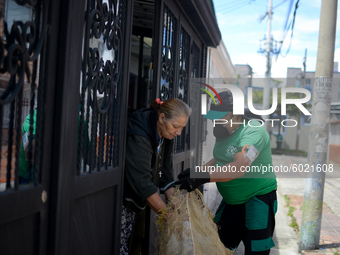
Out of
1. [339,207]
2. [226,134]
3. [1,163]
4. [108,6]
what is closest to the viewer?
[1,163]

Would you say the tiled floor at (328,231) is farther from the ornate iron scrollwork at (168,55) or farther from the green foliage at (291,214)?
the ornate iron scrollwork at (168,55)

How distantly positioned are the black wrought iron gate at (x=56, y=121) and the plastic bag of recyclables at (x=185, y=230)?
1.44 ft

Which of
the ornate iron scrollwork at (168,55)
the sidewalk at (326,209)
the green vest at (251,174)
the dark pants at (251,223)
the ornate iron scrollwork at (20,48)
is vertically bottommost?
the sidewalk at (326,209)

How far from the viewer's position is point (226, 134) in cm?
344

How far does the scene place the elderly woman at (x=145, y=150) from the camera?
2494mm

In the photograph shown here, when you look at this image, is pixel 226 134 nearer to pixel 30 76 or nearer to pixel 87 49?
pixel 87 49

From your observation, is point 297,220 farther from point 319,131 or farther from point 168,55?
point 168,55

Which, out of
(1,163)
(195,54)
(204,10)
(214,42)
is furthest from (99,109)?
(214,42)

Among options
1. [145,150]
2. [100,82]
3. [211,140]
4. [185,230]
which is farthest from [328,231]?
[100,82]

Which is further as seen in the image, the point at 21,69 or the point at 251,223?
the point at 251,223

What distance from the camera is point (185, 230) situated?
7.75ft

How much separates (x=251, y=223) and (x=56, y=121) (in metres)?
2.24

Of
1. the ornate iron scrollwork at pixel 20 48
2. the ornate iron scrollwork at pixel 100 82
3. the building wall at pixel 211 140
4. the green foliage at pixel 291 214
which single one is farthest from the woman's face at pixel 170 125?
the green foliage at pixel 291 214

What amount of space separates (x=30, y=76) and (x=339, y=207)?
864cm
